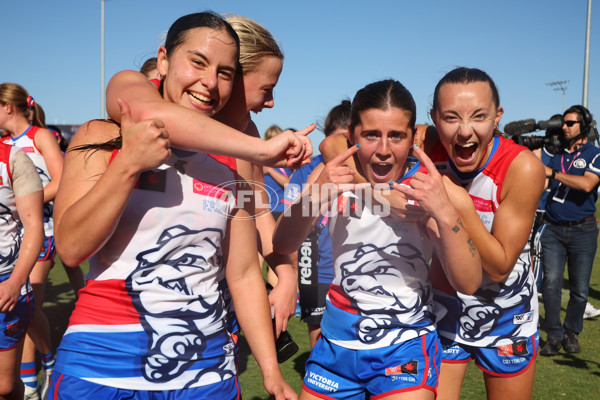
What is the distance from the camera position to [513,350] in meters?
2.81

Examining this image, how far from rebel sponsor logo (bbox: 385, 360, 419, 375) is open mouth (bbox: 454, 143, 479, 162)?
3.31 feet

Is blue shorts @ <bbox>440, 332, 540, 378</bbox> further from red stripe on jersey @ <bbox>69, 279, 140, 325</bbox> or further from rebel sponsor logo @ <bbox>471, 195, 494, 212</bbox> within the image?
red stripe on jersey @ <bbox>69, 279, 140, 325</bbox>

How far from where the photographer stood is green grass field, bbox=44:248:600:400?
455cm

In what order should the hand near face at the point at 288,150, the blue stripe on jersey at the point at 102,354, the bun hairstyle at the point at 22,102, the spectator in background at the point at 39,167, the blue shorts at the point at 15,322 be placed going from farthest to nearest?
the bun hairstyle at the point at 22,102, the spectator in background at the point at 39,167, the blue shorts at the point at 15,322, the blue stripe on jersey at the point at 102,354, the hand near face at the point at 288,150

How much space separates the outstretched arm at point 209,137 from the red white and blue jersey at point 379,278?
102cm

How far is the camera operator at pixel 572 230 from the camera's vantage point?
225 inches

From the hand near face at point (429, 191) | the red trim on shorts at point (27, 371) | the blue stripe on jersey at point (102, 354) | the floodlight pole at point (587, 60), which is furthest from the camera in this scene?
the floodlight pole at point (587, 60)

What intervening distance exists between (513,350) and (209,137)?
224cm

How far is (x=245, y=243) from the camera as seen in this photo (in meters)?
1.94

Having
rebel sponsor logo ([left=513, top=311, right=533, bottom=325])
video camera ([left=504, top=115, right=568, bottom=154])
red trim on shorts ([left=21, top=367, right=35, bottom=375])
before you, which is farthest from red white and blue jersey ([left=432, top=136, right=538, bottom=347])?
red trim on shorts ([left=21, top=367, right=35, bottom=375])

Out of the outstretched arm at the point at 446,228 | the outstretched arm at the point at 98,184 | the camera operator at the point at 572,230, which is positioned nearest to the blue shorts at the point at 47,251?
the outstretched arm at the point at 98,184

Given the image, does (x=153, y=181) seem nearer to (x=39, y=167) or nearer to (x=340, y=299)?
(x=340, y=299)

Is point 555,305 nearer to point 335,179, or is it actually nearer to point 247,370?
point 247,370

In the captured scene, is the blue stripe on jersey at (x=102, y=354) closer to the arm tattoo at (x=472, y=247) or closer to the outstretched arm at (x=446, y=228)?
the outstretched arm at (x=446, y=228)
